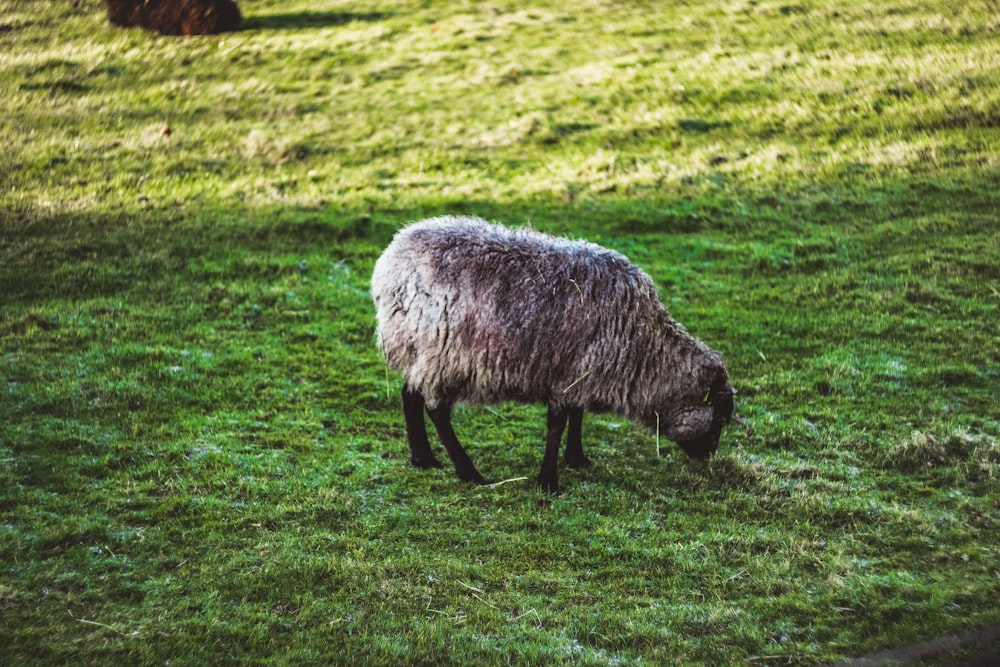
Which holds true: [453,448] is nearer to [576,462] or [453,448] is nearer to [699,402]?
[576,462]

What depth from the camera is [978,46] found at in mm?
19359

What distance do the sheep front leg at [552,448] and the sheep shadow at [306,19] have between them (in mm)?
18725

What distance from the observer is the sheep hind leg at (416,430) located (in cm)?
813

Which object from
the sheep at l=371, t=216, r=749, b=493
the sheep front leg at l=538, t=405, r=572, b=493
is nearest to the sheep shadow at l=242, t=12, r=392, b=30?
the sheep at l=371, t=216, r=749, b=493

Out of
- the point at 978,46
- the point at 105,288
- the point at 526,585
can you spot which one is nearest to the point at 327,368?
the point at 105,288

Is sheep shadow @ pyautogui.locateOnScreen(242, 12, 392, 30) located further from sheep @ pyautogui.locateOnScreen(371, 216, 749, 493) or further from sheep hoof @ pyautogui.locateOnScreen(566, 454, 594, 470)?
sheep hoof @ pyautogui.locateOnScreen(566, 454, 594, 470)

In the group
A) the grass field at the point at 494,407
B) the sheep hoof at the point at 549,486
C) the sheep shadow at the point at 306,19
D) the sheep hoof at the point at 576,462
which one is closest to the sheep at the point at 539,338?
the sheep hoof at the point at 549,486

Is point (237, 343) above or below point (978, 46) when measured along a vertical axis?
below

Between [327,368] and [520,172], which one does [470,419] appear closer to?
[327,368]

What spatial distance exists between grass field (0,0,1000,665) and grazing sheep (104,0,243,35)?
1.60ft

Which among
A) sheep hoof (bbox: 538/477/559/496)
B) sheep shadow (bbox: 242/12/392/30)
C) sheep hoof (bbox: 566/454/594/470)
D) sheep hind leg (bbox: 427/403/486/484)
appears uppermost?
sheep shadow (bbox: 242/12/392/30)

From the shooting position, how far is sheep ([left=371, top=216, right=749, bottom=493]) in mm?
7496

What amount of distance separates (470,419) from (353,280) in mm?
4222

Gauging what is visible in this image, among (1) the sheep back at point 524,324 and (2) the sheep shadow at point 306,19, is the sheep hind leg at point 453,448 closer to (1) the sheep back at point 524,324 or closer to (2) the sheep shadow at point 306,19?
(1) the sheep back at point 524,324
